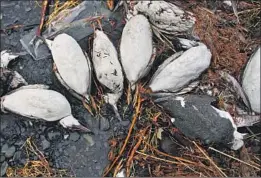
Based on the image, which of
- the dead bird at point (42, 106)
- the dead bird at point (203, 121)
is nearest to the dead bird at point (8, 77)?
the dead bird at point (42, 106)

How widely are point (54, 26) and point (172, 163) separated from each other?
1.38 feet

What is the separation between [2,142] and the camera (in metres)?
1.41

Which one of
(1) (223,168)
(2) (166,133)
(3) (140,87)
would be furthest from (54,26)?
(1) (223,168)

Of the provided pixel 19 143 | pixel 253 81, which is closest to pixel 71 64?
pixel 19 143

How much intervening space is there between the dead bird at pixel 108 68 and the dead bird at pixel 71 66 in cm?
3

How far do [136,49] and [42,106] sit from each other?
0.25 meters

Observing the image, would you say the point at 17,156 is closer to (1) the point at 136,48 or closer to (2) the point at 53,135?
(2) the point at 53,135

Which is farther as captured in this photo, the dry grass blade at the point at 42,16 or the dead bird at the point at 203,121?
the dry grass blade at the point at 42,16

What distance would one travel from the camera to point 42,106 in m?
1.37

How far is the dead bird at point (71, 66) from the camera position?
1.37m

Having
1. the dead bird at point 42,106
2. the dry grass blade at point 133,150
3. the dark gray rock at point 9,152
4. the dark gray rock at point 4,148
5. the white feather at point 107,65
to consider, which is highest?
the white feather at point 107,65

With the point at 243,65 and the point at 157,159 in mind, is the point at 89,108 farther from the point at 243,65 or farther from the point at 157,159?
the point at 243,65

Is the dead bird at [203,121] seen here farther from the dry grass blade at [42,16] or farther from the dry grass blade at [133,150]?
the dry grass blade at [42,16]

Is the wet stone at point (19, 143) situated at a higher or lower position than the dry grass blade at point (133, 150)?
higher
